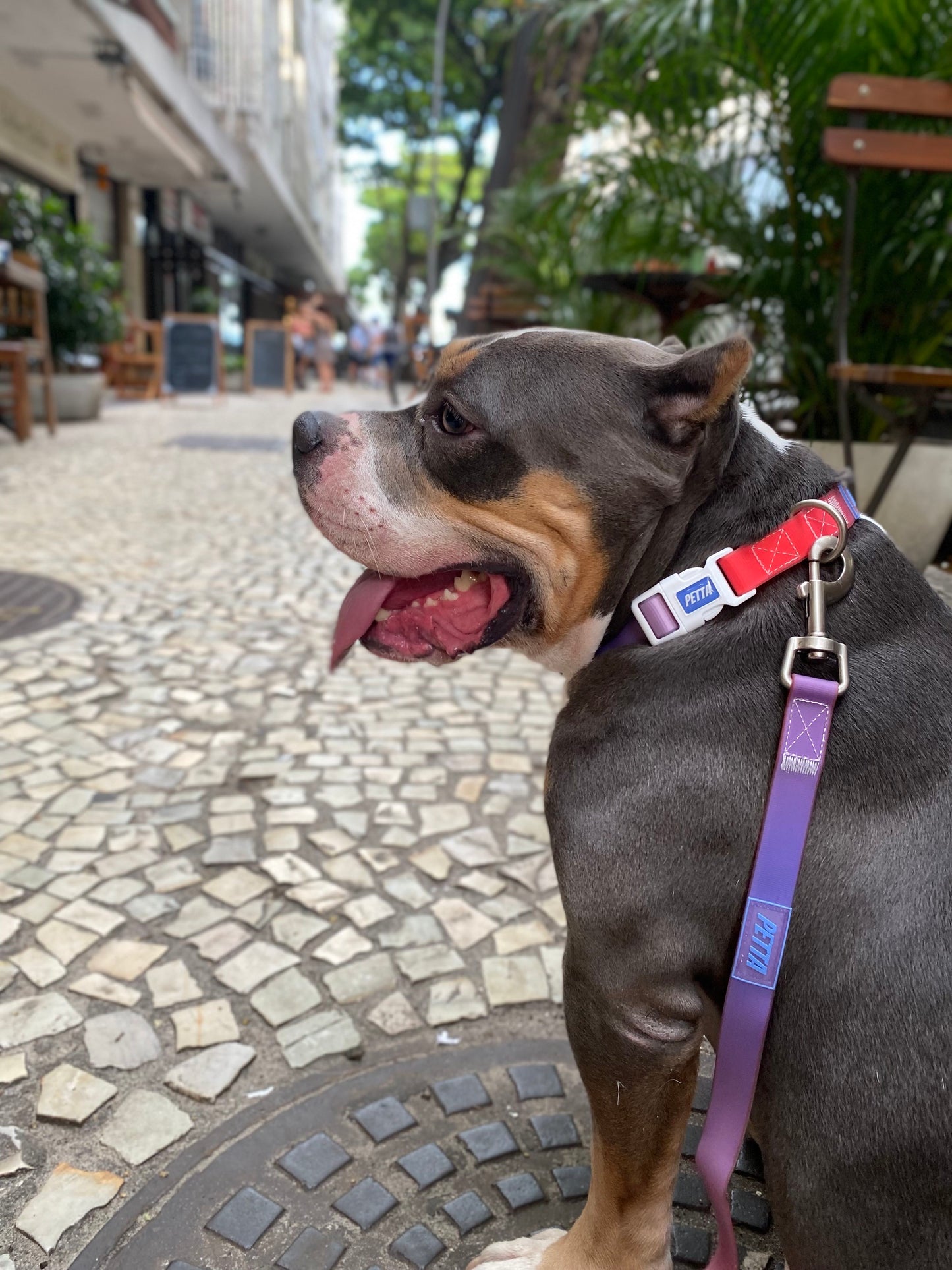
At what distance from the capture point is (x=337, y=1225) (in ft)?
6.14

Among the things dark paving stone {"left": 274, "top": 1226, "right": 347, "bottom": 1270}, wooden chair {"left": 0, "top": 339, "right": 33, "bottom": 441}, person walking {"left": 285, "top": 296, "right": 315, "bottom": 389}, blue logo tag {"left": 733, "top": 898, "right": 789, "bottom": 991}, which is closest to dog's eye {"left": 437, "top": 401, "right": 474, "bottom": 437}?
blue logo tag {"left": 733, "top": 898, "right": 789, "bottom": 991}

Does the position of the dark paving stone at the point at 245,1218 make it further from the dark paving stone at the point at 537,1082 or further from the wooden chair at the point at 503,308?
the wooden chair at the point at 503,308

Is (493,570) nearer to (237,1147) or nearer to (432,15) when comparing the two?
(237,1147)

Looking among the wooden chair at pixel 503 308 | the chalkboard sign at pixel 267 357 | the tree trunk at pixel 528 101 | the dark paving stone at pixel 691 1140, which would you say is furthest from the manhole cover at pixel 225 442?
the dark paving stone at pixel 691 1140

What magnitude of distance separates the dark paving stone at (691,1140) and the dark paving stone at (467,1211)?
418 millimetres

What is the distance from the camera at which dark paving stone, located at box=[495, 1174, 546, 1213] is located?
193 cm

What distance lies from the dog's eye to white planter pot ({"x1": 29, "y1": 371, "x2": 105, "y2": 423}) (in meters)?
12.5

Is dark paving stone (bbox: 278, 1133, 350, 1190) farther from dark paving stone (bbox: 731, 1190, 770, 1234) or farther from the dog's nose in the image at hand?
the dog's nose

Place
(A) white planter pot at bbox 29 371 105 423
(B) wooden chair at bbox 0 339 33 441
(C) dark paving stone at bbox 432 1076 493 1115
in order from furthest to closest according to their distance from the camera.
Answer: (A) white planter pot at bbox 29 371 105 423
(B) wooden chair at bbox 0 339 33 441
(C) dark paving stone at bbox 432 1076 493 1115

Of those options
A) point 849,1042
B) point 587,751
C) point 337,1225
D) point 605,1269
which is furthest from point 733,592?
point 337,1225

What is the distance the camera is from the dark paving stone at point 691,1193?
193 cm

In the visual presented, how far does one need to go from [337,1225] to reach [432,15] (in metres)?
27.0

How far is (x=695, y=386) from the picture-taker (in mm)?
1682

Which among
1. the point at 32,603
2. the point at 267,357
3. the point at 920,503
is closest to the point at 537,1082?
the point at 920,503
